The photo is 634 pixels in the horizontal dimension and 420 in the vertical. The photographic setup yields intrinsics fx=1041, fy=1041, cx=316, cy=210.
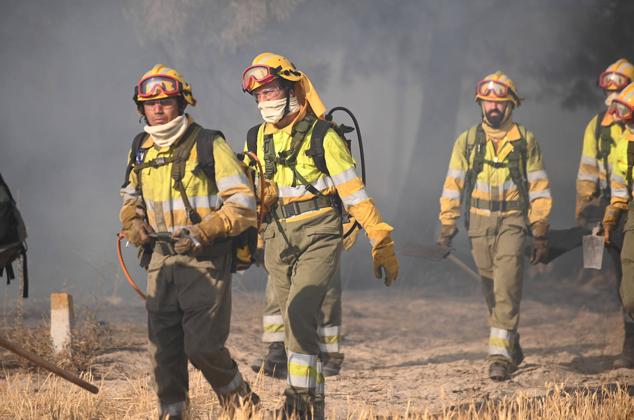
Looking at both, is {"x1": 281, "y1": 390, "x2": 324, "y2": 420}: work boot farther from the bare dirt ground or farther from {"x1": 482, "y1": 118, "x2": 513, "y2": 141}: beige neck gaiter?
{"x1": 482, "y1": 118, "x2": 513, "y2": 141}: beige neck gaiter

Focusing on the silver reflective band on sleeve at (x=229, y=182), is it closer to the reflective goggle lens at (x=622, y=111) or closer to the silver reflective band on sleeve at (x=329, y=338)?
the silver reflective band on sleeve at (x=329, y=338)

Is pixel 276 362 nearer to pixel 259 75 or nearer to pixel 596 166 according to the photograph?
pixel 259 75

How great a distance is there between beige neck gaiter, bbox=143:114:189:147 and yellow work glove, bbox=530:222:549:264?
3.82 meters

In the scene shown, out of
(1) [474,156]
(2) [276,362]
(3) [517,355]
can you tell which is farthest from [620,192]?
(2) [276,362]

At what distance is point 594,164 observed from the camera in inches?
343

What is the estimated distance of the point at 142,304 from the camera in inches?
521

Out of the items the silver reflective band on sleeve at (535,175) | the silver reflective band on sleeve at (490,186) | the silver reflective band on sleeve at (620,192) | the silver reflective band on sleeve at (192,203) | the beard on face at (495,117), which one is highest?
the beard on face at (495,117)

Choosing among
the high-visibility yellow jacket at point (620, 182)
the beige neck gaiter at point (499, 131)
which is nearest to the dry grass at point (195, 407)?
the high-visibility yellow jacket at point (620, 182)

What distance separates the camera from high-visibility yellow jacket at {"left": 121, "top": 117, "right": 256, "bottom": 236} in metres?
5.40

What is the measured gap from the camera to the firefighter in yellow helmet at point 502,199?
8281 millimetres

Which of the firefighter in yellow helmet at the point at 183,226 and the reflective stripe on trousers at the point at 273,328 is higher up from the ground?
the firefighter in yellow helmet at the point at 183,226

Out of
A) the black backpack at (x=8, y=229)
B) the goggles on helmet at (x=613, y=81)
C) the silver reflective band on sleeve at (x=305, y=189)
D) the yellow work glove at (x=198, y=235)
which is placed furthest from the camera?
the goggles on helmet at (x=613, y=81)

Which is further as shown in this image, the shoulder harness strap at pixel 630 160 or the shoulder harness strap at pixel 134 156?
the shoulder harness strap at pixel 630 160

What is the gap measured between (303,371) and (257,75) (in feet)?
5.89
